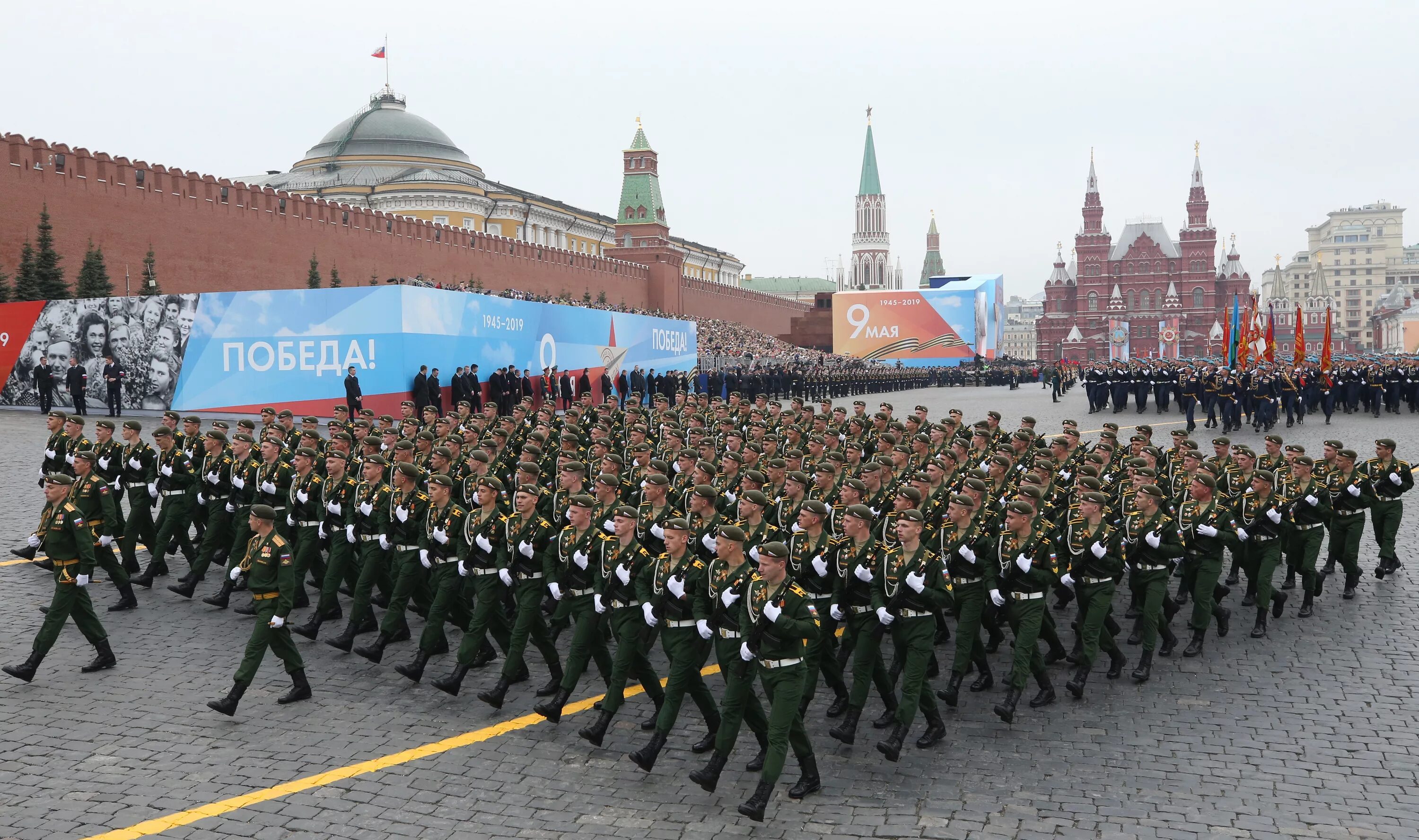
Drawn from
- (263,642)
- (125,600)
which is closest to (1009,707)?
(263,642)

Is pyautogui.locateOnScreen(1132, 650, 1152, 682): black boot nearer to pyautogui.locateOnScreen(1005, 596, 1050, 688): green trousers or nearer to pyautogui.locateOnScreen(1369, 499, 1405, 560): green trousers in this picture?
pyautogui.locateOnScreen(1005, 596, 1050, 688): green trousers

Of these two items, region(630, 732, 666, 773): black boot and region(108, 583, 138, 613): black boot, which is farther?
region(108, 583, 138, 613): black boot

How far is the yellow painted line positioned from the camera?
5.71 m

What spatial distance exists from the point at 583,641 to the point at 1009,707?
287 cm

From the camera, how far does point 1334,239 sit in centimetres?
18725

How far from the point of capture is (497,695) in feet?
24.3

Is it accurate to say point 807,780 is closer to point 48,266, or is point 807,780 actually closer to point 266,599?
point 266,599

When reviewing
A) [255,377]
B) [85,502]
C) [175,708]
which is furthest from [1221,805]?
[255,377]

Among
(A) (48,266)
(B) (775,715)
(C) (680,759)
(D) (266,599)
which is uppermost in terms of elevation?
(A) (48,266)

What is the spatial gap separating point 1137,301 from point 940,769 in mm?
118779

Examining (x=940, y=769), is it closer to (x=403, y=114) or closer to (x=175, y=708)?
(x=175, y=708)

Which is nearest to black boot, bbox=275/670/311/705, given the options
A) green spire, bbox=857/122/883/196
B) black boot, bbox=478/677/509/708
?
black boot, bbox=478/677/509/708

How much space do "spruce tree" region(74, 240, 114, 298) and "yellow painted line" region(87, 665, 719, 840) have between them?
27.4m

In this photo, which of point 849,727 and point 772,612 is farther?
point 849,727
